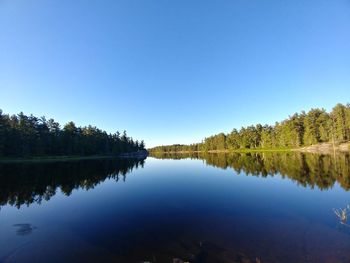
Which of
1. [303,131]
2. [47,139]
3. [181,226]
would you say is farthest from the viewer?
[303,131]

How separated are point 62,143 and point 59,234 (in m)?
108

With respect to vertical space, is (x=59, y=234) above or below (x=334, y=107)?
below

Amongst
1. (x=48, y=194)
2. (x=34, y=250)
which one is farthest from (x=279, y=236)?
(x=48, y=194)

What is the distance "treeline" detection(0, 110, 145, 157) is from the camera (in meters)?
87.2

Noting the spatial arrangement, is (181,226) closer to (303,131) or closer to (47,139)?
(47,139)

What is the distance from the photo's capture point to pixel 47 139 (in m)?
103

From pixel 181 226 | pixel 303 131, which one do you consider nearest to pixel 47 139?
pixel 181 226

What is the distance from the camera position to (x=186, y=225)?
51.0ft

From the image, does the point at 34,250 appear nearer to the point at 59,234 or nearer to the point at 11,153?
the point at 59,234

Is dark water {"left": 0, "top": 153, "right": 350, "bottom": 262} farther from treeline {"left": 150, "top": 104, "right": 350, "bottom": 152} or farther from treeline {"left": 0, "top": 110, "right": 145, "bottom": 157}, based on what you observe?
treeline {"left": 150, "top": 104, "right": 350, "bottom": 152}

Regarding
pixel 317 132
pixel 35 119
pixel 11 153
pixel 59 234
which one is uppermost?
pixel 35 119

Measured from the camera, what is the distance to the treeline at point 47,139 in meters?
87.2

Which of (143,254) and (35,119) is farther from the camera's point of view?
(35,119)

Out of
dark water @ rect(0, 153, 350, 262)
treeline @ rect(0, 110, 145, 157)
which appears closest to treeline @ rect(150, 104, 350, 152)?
dark water @ rect(0, 153, 350, 262)
